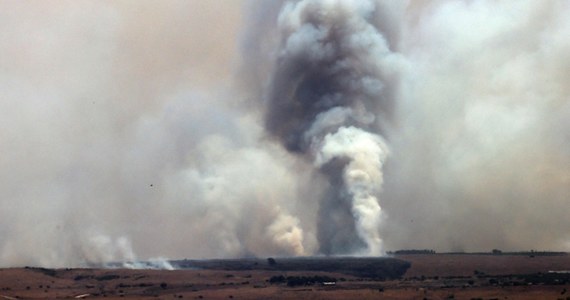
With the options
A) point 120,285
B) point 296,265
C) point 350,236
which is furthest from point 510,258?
point 120,285

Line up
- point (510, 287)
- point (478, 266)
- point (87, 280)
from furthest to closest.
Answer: point (478, 266) → point (87, 280) → point (510, 287)

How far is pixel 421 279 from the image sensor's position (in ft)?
367

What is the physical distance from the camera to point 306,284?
10619cm

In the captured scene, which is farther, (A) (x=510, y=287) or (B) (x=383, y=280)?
(B) (x=383, y=280)

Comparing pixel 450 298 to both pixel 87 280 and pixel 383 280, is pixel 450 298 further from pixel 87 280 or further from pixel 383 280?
pixel 87 280

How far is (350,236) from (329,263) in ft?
39.1

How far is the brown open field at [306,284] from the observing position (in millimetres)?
95938

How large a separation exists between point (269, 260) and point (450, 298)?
3749 cm

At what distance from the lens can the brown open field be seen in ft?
315

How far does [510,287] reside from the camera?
9931cm

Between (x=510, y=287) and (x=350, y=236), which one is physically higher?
(x=350, y=236)

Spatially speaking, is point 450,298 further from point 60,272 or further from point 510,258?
point 60,272

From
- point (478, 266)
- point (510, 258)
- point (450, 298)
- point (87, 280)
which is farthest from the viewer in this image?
point (510, 258)

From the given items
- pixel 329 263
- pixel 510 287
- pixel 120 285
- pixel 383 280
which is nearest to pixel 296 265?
pixel 329 263
